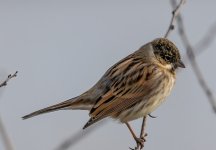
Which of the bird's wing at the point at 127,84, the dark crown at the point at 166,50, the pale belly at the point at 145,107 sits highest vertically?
the dark crown at the point at 166,50

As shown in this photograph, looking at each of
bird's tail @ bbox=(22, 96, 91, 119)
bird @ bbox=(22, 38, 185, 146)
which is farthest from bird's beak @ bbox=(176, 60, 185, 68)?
bird's tail @ bbox=(22, 96, 91, 119)

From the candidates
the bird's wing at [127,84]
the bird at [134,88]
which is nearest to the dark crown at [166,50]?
the bird at [134,88]

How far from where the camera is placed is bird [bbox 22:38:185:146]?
566 cm

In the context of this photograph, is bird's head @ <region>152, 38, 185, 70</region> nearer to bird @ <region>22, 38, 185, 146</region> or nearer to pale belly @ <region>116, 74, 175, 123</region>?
bird @ <region>22, 38, 185, 146</region>

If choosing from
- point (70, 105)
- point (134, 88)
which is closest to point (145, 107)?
point (134, 88)

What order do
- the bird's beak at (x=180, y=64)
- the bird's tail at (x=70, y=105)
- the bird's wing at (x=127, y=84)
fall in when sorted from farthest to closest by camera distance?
the bird's wing at (x=127, y=84), the bird's tail at (x=70, y=105), the bird's beak at (x=180, y=64)

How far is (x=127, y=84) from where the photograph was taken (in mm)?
5895

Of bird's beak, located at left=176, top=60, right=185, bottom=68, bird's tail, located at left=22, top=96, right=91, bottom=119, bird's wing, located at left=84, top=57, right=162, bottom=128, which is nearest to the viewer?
bird's beak, located at left=176, top=60, right=185, bottom=68

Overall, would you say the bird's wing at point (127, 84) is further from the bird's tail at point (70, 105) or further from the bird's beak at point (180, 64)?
the bird's beak at point (180, 64)

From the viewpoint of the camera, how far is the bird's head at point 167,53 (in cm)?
563

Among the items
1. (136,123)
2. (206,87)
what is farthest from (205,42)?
(136,123)

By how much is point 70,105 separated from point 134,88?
0.77m

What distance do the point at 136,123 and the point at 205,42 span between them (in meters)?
3.35

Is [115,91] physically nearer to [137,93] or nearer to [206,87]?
[137,93]
